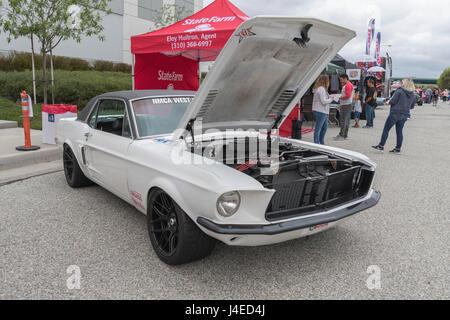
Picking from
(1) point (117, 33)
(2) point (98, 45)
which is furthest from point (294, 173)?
(1) point (117, 33)

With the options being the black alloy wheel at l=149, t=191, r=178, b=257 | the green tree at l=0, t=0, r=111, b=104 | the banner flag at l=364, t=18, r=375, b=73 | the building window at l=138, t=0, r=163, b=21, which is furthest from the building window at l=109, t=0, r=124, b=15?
the black alloy wheel at l=149, t=191, r=178, b=257

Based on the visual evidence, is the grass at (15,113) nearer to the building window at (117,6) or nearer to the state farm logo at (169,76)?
the state farm logo at (169,76)

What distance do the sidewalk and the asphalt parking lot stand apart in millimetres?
1671

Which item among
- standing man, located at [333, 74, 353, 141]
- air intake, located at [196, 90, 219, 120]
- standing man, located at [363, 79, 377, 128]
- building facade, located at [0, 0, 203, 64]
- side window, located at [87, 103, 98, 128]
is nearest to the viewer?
air intake, located at [196, 90, 219, 120]

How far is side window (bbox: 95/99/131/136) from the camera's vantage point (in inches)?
146

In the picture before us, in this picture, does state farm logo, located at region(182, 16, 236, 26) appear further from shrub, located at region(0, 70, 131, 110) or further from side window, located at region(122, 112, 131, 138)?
shrub, located at region(0, 70, 131, 110)

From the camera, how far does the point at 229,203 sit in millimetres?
2432

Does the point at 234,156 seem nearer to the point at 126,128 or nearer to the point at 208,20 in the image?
the point at 126,128

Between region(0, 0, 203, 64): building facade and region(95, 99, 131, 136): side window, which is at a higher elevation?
region(0, 0, 203, 64): building facade

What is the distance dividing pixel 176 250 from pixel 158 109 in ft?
5.33

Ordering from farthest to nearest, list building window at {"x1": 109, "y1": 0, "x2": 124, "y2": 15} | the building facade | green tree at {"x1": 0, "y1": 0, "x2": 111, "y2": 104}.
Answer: building window at {"x1": 109, "y1": 0, "x2": 124, "y2": 15}
the building facade
green tree at {"x1": 0, "y1": 0, "x2": 111, "y2": 104}

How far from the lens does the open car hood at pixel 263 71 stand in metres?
2.76
